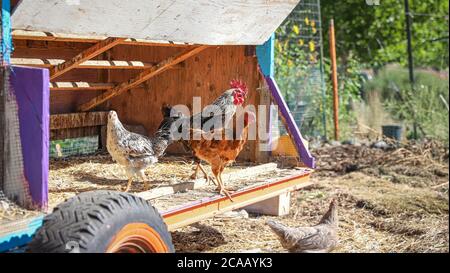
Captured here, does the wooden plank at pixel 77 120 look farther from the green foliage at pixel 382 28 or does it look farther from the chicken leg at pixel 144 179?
the green foliage at pixel 382 28

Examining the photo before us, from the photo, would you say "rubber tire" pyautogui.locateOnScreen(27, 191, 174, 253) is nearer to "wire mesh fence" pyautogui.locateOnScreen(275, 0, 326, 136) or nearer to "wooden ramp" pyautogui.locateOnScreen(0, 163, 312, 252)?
"wooden ramp" pyautogui.locateOnScreen(0, 163, 312, 252)

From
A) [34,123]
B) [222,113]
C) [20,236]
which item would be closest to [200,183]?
[222,113]

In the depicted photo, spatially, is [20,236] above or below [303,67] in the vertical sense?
below

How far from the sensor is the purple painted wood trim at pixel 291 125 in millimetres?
5395

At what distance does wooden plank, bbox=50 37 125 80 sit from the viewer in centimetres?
428

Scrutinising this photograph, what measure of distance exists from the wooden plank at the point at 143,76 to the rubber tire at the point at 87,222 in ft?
8.63

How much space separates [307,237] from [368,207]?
2261 mm

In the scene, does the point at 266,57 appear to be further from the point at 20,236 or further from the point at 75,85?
the point at 20,236

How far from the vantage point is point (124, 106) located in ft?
21.2

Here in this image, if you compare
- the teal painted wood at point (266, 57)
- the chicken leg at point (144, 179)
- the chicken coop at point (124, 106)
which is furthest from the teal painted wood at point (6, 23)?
the teal painted wood at point (266, 57)

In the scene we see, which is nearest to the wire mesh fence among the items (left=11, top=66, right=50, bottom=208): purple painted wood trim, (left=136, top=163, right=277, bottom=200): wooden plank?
(left=136, top=163, right=277, bottom=200): wooden plank

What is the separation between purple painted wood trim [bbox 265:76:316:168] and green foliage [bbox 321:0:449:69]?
9.07 metres
